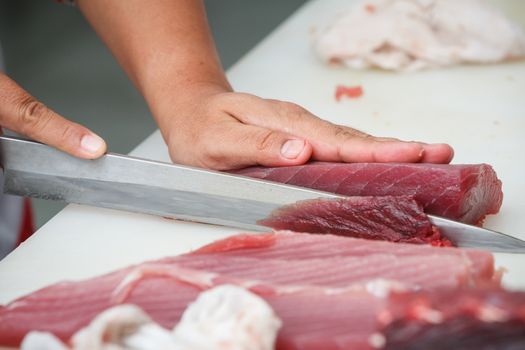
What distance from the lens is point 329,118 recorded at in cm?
229

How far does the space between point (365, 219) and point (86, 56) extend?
401cm

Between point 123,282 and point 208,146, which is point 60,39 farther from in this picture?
point 123,282

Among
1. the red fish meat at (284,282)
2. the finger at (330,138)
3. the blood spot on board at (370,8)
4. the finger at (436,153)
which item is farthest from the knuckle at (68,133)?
the blood spot on board at (370,8)

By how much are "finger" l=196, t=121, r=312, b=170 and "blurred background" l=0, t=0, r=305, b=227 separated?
246 cm

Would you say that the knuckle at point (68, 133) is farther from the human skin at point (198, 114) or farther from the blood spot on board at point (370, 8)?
the blood spot on board at point (370, 8)

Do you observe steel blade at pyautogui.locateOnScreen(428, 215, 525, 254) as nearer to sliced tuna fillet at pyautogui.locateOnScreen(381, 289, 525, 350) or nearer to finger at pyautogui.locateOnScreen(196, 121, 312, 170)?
finger at pyautogui.locateOnScreen(196, 121, 312, 170)

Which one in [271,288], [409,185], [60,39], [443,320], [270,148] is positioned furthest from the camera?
[60,39]

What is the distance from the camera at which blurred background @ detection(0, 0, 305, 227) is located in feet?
A: 15.0

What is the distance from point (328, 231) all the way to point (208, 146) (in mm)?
395

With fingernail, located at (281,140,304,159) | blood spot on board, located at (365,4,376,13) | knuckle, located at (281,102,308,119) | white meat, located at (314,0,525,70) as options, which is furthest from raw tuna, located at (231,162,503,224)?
blood spot on board, located at (365,4,376,13)

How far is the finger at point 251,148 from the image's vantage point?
1.77 m

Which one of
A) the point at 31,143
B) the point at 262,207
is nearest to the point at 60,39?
the point at 31,143

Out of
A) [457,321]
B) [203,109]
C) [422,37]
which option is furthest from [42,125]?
[422,37]

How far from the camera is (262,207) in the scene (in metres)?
1.70
